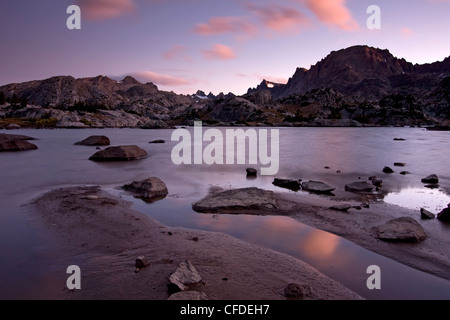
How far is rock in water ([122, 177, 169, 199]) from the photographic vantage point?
15500 millimetres

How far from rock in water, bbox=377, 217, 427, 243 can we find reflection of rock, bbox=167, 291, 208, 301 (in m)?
7.22

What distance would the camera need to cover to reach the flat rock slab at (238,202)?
13.2 m

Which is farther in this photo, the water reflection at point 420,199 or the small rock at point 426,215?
the water reflection at point 420,199

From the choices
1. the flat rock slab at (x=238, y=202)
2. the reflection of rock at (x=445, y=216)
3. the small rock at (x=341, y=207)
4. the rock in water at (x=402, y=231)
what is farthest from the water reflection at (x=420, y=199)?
the flat rock slab at (x=238, y=202)

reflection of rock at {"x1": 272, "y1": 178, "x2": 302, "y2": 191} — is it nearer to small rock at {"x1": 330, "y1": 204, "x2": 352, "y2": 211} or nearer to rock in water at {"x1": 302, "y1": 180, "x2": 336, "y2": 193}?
rock in water at {"x1": 302, "y1": 180, "x2": 336, "y2": 193}

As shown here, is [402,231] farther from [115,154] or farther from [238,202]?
[115,154]

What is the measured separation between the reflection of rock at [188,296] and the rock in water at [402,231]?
722 centimetres

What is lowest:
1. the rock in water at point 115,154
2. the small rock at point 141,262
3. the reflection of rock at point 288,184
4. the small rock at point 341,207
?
the small rock at point 141,262

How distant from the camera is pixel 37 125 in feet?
406

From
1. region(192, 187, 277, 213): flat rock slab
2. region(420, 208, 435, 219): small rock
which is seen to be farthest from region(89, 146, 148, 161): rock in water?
region(420, 208, 435, 219): small rock

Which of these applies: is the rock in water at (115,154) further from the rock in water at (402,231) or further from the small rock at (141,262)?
the rock in water at (402,231)

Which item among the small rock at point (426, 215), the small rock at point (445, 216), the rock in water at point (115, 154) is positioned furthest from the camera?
the rock in water at point (115, 154)

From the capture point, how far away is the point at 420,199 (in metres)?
16.1

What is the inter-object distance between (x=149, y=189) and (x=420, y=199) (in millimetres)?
15501
